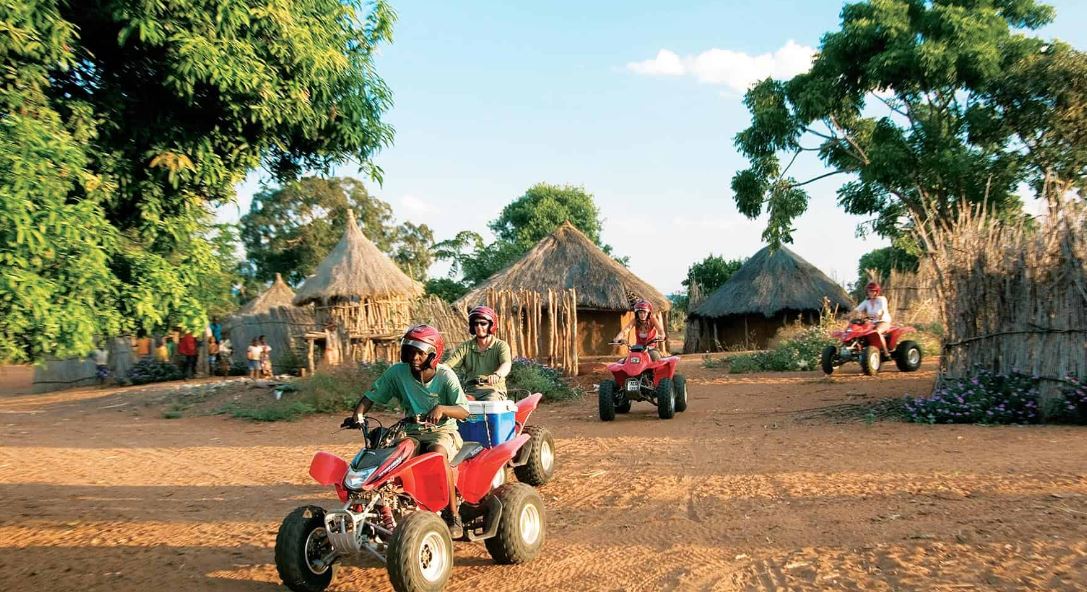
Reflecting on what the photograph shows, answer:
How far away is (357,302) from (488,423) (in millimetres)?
20361

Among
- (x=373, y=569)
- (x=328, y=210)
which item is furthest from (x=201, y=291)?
(x=328, y=210)

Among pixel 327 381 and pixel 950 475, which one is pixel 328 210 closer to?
pixel 327 381

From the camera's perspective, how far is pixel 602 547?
17.0ft

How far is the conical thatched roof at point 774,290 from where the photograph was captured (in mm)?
28547

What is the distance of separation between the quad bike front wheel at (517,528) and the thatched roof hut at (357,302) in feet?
43.5

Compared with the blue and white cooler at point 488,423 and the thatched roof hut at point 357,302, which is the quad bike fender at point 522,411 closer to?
the blue and white cooler at point 488,423

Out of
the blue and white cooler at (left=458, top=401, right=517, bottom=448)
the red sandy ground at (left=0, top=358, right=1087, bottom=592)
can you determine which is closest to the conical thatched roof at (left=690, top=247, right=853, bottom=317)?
the red sandy ground at (left=0, top=358, right=1087, bottom=592)

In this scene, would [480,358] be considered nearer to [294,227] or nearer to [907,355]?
[907,355]

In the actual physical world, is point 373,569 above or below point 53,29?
below

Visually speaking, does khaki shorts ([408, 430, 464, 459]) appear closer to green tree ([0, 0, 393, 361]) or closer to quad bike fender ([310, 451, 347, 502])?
quad bike fender ([310, 451, 347, 502])

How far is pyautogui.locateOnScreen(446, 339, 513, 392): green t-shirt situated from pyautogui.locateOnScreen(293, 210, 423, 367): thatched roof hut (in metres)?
10.8

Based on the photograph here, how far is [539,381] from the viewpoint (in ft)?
46.5

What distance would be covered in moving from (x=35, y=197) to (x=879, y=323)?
13.9 m

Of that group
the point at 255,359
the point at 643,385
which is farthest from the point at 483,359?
the point at 255,359
